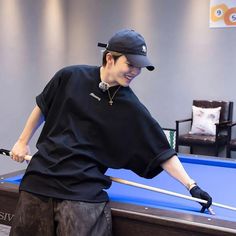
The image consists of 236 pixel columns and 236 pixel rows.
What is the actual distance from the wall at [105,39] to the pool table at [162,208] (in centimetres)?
289

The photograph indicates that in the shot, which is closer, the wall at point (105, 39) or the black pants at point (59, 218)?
the black pants at point (59, 218)

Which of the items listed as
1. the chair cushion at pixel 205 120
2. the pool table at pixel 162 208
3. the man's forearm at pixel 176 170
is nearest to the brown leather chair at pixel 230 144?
the chair cushion at pixel 205 120

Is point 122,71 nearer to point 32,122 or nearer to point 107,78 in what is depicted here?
point 107,78

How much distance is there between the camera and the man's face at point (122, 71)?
5.43 feet

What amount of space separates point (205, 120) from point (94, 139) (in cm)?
369

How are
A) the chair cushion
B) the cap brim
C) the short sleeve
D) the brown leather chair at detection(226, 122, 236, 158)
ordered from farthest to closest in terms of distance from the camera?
the chair cushion < the brown leather chair at detection(226, 122, 236, 158) < the short sleeve < the cap brim

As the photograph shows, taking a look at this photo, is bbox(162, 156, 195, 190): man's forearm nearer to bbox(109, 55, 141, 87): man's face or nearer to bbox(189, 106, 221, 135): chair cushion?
bbox(109, 55, 141, 87): man's face

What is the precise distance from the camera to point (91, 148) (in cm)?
169

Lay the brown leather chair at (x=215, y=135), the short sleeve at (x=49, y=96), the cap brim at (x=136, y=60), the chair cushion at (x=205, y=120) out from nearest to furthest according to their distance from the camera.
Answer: the cap brim at (x=136, y=60)
the short sleeve at (x=49, y=96)
the brown leather chair at (x=215, y=135)
the chair cushion at (x=205, y=120)

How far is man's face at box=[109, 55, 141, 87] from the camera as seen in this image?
65.1 inches

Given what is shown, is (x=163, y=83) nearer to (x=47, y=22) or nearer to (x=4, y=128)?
(x=47, y=22)

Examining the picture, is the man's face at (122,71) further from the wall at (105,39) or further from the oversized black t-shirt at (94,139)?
the wall at (105,39)

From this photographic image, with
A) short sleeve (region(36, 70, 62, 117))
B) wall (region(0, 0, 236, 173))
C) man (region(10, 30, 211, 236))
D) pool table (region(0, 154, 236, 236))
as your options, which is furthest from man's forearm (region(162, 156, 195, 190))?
wall (region(0, 0, 236, 173))

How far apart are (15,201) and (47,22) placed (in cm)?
407
